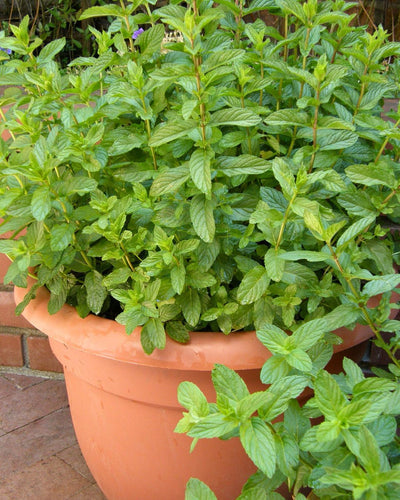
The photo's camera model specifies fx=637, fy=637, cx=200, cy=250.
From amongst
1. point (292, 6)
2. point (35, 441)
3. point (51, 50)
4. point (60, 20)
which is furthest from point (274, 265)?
point (60, 20)

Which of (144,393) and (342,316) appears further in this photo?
(144,393)

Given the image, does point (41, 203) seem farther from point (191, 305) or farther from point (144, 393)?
point (144, 393)

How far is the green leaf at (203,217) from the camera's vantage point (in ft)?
3.47

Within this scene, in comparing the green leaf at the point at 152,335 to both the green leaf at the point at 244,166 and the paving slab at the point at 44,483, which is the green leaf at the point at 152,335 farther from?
the paving slab at the point at 44,483

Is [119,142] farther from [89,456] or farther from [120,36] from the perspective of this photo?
[89,456]

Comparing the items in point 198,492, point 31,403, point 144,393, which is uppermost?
point 198,492

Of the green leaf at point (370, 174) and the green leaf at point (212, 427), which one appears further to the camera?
the green leaf at point (370, 174)

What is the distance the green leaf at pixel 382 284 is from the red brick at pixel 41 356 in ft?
4.45

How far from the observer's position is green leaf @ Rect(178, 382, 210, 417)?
88cm

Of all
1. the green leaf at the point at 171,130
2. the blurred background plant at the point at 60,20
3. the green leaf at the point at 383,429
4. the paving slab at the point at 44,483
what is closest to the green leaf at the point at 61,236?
the green leaf at the point at 171,130

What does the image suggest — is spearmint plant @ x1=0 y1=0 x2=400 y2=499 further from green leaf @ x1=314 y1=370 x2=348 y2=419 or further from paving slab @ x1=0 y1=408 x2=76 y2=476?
paving slab @ x1=0 y1=408 x2=76 y2=476

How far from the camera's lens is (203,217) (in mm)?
1074

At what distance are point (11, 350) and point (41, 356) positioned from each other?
12cm

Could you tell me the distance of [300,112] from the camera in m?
1.17
